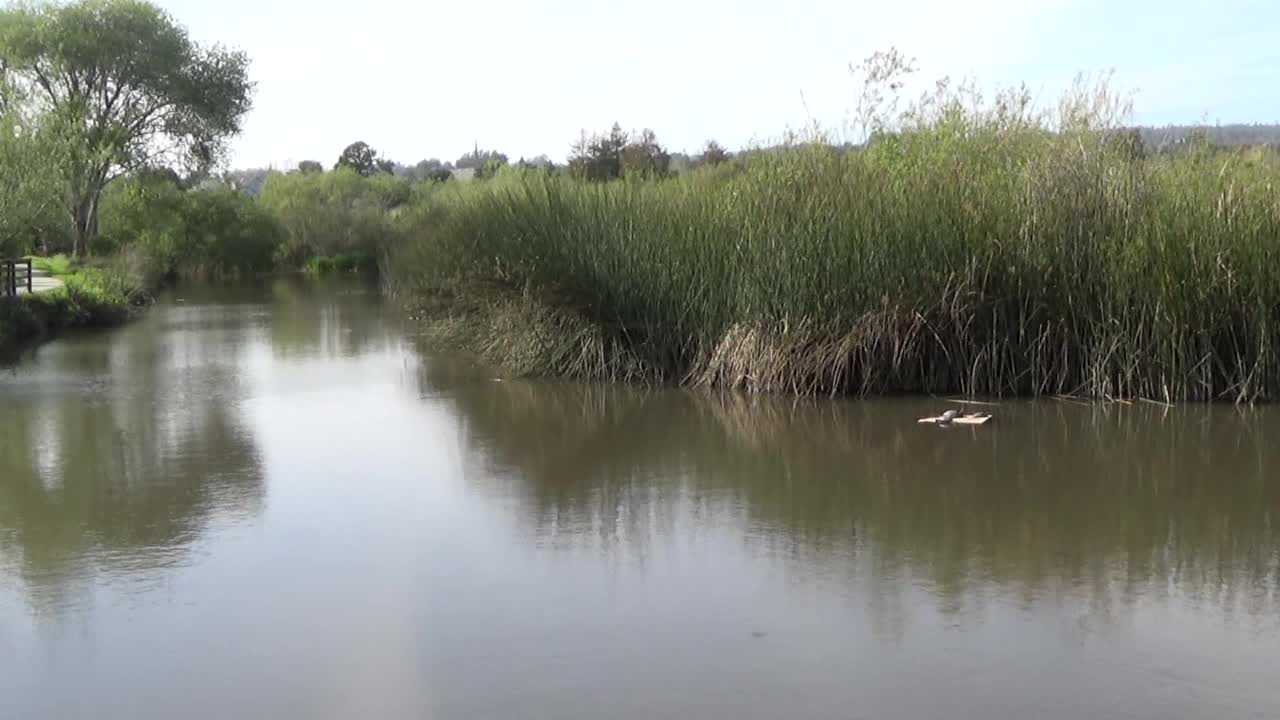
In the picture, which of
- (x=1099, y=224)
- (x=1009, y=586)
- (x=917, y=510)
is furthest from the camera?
(x=1099, y=224)

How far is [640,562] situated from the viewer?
5465mm

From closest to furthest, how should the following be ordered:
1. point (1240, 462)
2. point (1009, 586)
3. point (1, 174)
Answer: point (1009, 586) < point (1240, 462) < point (1, 174)

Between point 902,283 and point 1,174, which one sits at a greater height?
point 1,174

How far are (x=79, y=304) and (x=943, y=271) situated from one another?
12623mm

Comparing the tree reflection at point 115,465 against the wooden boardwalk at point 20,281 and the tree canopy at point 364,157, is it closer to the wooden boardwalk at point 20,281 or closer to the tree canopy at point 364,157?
the wooden boardwalk at point 20,281

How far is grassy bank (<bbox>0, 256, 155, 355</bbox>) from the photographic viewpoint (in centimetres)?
1480

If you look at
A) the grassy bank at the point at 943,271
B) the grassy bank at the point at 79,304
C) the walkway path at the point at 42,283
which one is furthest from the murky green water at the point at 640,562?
the walkway path at the point at 42,283

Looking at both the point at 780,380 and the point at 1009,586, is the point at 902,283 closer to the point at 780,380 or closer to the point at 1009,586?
the point at 780,380

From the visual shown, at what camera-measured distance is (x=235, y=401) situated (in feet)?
33.5

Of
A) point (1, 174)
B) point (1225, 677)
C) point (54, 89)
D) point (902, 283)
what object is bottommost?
point (1225, 677)

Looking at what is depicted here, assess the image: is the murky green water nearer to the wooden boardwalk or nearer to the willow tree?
the wooden boardwalk

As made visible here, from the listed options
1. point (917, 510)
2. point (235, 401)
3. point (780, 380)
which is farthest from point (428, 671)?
point (235, 401)

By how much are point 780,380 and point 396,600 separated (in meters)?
4.96

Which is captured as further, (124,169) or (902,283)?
(124,169)
